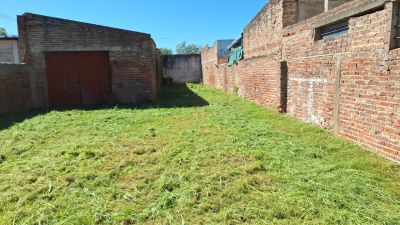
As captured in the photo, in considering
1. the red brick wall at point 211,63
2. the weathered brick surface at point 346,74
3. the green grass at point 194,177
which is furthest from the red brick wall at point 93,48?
the red brick wall at point 211,63

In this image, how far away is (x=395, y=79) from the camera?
13.1ft

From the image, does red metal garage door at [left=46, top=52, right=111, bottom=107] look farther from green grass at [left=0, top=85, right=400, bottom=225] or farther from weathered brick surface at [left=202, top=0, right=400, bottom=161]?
weathered brick surface at [left=202, top=0, right=400, bottom=161]

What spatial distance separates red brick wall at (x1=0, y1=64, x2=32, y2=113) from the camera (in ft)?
28.9

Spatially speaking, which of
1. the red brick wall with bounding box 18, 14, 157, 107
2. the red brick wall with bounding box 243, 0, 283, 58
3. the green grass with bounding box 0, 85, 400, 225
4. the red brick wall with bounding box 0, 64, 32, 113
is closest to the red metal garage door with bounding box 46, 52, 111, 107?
the red brick wall with bounding box 18, 14, 157, 107

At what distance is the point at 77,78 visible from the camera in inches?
424

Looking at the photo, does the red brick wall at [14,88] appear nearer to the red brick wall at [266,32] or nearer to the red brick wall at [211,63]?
the red brick wall at [266,32]

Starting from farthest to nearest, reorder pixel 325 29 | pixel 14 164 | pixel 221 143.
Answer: pixel 325 29, pixel 221 143, pixel 14 164

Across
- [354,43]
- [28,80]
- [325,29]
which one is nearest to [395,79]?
[354,43]

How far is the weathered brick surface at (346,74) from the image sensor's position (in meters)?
→ 4.17

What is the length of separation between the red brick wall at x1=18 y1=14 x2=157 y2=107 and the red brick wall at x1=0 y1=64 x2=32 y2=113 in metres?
0.32

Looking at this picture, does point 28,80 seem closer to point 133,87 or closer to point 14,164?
point 133,87

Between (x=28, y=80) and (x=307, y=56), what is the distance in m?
9.07

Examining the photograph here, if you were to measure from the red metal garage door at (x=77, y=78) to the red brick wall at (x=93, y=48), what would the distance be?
258 millimetres

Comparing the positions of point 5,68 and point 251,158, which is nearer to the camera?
point 251,158
